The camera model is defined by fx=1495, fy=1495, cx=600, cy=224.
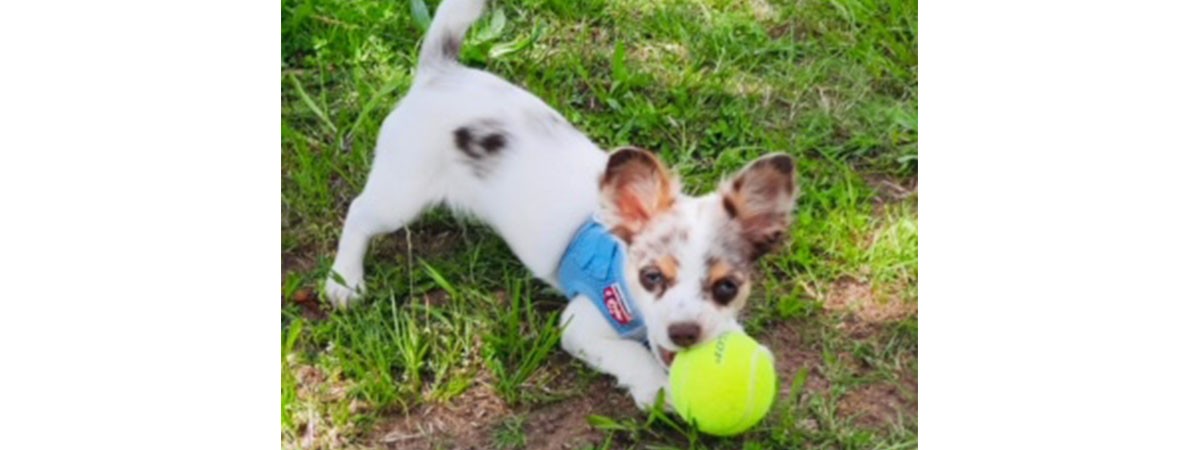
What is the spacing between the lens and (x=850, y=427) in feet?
7.03

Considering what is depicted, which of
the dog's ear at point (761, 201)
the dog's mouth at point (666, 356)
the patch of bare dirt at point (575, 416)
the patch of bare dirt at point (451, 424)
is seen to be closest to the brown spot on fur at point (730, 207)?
the dog's ear at point (761, 201)

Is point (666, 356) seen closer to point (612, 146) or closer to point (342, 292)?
point (612, 146)

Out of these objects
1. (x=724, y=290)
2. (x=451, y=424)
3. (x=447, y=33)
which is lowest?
(x=451, y=424)

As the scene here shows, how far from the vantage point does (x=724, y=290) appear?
2.03 m

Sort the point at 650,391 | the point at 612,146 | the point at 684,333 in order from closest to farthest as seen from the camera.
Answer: the point at 684,333
the point at 650,391
the point at 612,146

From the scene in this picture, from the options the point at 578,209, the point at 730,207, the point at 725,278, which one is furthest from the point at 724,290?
the point at 578,209

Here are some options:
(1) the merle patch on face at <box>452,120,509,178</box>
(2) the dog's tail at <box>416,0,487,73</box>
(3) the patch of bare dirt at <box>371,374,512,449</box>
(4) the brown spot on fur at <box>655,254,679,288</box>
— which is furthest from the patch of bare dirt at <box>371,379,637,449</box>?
(2) the dog's tail at <box>416,0,487,73</box>

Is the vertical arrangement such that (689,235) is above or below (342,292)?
above

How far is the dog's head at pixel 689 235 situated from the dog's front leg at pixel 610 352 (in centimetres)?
4

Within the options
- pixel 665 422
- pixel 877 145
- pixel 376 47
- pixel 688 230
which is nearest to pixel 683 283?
pixel 688 230

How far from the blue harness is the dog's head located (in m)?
0.02

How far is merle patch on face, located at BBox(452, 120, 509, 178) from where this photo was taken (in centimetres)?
222

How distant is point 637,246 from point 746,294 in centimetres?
16

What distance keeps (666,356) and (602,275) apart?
15 cm
